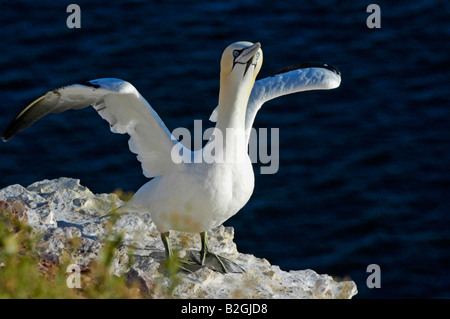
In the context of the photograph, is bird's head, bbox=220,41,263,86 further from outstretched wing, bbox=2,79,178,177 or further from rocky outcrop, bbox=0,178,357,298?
rocky outcrop, bbox=0,178,357,298

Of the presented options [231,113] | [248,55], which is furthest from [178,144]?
[248,55]

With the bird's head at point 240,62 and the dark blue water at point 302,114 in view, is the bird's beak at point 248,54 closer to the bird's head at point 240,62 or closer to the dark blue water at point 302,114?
the bird's head at point 240,62

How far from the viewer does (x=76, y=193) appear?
1204cm

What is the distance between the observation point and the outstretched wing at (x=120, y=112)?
938 cm

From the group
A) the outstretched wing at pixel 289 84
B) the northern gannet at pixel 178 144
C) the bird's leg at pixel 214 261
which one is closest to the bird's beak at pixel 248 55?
the northern gannet at pixel 178 144

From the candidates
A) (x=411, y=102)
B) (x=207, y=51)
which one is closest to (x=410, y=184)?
(x=411, y=102)

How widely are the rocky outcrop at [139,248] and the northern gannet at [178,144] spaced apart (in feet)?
1.84

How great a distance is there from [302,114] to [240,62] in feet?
27.3

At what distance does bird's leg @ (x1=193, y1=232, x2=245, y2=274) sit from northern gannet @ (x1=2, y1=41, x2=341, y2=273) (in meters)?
0.57

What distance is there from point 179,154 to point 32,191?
2897mm

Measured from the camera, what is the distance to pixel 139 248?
10992 millimetres

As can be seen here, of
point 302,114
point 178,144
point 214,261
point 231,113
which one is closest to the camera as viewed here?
point 231,113

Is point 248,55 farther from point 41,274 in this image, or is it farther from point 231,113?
point 41,274

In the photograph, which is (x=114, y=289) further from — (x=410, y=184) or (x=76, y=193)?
(x=410, y=184)
